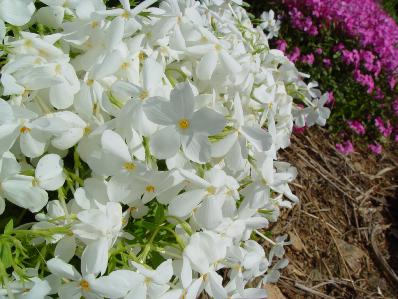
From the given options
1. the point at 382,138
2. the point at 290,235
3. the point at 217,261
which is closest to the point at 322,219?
the point at 290,235

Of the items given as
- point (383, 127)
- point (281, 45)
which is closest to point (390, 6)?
point (383, 127)

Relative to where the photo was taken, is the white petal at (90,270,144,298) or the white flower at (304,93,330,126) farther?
the white flower at (304,93,330,126)

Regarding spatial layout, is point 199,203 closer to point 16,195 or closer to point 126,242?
point 126,242

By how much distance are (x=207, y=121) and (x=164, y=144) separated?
3.1 inches

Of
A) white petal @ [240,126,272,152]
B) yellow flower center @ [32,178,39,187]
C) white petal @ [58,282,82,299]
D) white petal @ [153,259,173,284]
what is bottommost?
white petal @ [58,282,82,299]

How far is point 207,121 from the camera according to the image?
79 centimetres

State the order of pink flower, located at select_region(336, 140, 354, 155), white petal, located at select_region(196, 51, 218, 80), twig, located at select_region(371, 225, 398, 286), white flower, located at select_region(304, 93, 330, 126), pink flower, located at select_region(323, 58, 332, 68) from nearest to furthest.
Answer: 1. white petal, located at select_region(196, 51, 218, 80)
2. white flower, located at select_region(304, 93, 330, 126)
3. twig, located at select_region(371, 225, 398, 286)
4. pink flower, located at select_region(336, 140, 354, 155)
5. pink flower, located at select_region(323, 58, 332, 68)

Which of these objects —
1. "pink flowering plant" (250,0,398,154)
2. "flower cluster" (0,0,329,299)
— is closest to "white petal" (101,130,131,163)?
"flower cluster" (0,0,329,299)

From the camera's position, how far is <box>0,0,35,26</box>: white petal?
2.65ft

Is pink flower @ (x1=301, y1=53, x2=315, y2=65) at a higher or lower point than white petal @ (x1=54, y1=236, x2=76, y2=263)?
lower

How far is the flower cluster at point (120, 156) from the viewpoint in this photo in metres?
0.79

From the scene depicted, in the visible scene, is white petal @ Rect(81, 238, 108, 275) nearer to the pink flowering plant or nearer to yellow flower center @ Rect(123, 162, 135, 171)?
yellow flower center @ Rect(123, 162, 135, 171)

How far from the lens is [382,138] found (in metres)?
3.05

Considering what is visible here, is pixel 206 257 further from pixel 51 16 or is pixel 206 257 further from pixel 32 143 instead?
pixel 51 16
